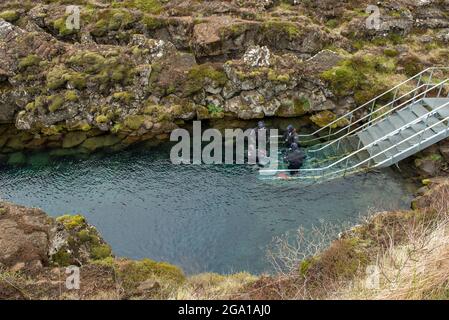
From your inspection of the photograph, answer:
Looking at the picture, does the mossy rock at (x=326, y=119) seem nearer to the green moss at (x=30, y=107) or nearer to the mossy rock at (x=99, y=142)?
the mossy rock at (x=99, y=142)

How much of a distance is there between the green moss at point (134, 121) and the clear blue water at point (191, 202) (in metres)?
3.27

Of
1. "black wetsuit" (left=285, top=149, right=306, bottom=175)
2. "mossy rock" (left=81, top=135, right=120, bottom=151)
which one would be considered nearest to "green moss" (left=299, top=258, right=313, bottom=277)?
"black wetsuit" (left=285, top=149, right=306, bottom=175)

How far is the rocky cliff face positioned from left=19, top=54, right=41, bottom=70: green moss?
8 cm

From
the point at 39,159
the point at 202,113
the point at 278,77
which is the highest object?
the point at 278,77

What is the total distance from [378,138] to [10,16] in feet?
108

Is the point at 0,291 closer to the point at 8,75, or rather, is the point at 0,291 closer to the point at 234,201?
the point at 234,201

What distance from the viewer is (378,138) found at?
24.4 meters

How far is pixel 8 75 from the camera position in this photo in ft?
101

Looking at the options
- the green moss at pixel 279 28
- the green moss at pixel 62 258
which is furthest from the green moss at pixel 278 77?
the green moss at pixel 62 258

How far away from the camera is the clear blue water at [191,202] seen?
61.1 feet

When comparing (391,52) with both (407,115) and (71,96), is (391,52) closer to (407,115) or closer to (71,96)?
(407,115)

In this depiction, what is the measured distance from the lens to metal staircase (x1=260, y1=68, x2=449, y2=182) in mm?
22219

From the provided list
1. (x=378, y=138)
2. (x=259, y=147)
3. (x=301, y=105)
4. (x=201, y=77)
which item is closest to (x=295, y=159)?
(x=259, y=147)

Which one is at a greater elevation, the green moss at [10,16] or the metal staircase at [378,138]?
the green moss at [10,16]
